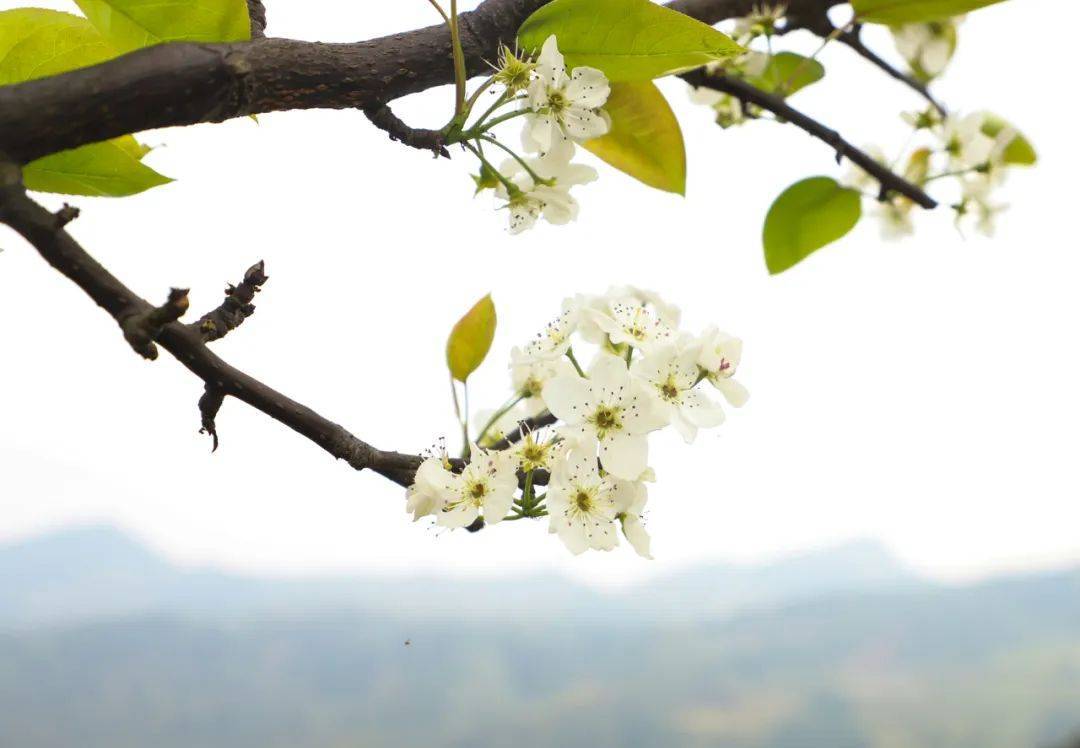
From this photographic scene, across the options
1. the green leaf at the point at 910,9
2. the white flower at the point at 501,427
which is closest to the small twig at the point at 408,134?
the white flower at the point at 501,427

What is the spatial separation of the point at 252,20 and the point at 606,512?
1.05ft

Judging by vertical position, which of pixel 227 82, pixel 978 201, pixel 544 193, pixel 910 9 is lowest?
pixel 227 82

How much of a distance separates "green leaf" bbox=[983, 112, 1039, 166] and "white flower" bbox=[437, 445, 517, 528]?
3.20ft

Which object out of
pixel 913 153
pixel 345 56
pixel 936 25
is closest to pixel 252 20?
pixel 345 56

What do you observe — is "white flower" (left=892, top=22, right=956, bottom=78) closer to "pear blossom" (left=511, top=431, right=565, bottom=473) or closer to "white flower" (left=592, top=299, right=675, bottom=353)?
"white flower" (left=592, top=299, right=675, bottom=353)

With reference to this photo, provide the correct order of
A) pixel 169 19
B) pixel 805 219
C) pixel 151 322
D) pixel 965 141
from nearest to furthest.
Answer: pixel 151 322 → pixel 169 19 → pixel 805 219 → pixel 965 141

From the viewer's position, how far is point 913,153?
1212 mm

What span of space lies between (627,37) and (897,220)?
89 centimetres

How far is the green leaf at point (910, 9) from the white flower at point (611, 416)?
354 millimetres

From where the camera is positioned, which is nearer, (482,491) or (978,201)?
(482,491)

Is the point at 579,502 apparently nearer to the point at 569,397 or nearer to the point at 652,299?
the point at 569,397

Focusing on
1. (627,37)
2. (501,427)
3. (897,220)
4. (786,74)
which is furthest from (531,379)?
(897,220)

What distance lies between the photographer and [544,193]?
63 cm

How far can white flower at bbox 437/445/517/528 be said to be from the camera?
51cm
